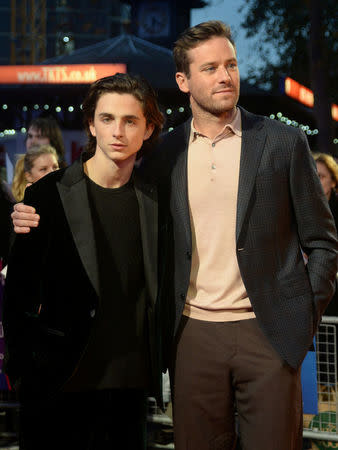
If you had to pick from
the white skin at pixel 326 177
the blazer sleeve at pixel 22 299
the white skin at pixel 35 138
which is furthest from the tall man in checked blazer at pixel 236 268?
the white skin at pixel 326 177

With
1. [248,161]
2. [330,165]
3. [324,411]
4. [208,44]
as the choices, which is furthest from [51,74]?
[248,161]

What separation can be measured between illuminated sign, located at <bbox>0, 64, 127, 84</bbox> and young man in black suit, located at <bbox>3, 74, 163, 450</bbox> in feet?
42.8

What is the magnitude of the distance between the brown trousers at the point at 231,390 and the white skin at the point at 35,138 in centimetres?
341

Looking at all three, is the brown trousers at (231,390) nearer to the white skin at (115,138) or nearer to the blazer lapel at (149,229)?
the blazer lapel at (149,229)

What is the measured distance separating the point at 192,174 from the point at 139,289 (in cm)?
64

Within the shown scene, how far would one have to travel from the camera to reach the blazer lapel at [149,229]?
300cm

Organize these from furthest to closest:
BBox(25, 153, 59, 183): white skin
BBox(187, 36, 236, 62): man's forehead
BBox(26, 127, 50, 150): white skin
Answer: BBox(26, 127, 50, 150): white skin < BBox(25, 153, 59, 183): white skin < BBox(187, 36, 236, 62): man's forehead

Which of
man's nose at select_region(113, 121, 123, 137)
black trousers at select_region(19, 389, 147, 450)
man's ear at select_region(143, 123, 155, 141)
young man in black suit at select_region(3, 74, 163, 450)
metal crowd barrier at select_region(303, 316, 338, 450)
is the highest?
man's ear at select_region(143, 123, 155, 141)

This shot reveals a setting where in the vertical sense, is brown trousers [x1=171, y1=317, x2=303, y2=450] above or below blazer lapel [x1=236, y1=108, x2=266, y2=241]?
below

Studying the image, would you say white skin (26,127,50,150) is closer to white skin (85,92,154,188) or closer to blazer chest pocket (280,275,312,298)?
white skin (85,92,154,188)

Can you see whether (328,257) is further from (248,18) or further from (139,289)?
(248,18)

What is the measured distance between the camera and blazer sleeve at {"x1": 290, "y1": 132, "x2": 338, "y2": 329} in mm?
3135

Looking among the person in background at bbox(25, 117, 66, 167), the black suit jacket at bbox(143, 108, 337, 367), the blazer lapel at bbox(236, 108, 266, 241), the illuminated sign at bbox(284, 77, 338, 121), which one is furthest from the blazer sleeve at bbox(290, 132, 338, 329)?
the illuminated sign at bbox(284, 77, 338, 121)

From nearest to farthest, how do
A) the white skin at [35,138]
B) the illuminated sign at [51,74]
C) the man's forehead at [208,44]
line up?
the man's forehead at [208,44] → the white skin at [35,138] → the illuminated sign at [51,74]
